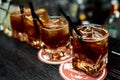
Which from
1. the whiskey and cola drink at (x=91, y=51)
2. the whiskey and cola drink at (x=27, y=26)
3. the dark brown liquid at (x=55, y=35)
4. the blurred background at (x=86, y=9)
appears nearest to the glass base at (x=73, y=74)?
the whiskey and cola drink at (x=91, y=51)

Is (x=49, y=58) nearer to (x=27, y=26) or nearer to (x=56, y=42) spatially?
(x=56, y=42)

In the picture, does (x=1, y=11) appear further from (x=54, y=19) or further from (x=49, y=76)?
(x=49, y=76)

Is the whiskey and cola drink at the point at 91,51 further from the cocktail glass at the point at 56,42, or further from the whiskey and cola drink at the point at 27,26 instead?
the whiskey and cola drink at the point at 27,26

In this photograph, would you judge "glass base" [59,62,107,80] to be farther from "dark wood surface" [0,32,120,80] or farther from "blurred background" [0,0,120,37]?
"blurred background" [0,0,120,37]

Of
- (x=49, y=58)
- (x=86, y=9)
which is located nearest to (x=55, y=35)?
(x=49, y=58)

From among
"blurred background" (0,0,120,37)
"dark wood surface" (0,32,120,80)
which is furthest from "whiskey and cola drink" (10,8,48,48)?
"blurred background" (0,0,120,37)

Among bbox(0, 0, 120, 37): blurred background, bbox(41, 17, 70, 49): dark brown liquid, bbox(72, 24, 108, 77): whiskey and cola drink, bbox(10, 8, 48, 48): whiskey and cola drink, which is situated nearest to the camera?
bbox(72, 24, 108, 77): whiskey and cola drink
